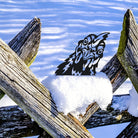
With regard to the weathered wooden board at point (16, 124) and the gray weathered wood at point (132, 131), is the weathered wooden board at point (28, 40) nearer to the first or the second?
the weathered wooden board at point (16, 124)

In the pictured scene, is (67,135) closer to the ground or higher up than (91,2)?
closer to the ground

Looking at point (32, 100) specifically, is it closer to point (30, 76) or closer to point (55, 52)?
point (30, 76)

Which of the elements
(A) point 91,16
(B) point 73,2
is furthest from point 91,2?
(A) point 91,16

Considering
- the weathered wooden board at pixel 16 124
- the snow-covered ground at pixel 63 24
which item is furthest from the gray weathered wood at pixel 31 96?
the snow-covered ground at pixel 63 24

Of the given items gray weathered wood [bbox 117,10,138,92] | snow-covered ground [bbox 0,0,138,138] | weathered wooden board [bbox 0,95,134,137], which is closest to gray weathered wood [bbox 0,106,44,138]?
weathered wooden board [bbox 0,95,134,137]

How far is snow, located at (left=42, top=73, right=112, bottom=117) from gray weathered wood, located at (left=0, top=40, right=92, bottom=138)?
0.16ft

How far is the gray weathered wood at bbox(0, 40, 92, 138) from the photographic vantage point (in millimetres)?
1236

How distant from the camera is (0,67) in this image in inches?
47.8

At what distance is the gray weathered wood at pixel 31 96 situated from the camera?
4.06 ft

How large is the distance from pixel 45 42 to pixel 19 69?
9.35 ft

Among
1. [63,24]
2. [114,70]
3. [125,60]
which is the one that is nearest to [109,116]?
[114,70]

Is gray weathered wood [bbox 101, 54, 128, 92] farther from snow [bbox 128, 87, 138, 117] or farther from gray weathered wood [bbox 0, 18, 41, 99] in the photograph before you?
gray weathered wood [bbox 0, 18, 41, 99]

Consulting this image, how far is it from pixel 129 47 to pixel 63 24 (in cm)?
356

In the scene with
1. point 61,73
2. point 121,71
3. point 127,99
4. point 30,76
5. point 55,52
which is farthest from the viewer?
point 55,52
